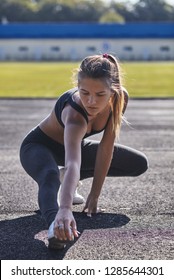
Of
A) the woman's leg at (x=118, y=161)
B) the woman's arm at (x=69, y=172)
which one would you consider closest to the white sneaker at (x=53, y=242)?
the woman's arm at (x=69, y=172)

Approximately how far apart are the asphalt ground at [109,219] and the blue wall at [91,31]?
2865 inches

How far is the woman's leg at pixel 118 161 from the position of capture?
511 cm

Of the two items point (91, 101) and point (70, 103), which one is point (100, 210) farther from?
point (91, 101)

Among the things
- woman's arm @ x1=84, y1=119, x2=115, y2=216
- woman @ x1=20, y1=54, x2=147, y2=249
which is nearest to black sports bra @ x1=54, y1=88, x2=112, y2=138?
woman @ x1=20, y1=54, x2=147, y2=249

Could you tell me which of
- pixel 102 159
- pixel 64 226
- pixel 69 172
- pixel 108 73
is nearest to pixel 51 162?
pixel 102 159

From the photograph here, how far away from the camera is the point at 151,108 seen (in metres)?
16.0

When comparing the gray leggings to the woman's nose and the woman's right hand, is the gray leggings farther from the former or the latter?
the woman's nose

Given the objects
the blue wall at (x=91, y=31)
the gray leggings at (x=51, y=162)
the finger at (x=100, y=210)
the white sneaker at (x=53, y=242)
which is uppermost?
the gray leggings at (x=51, y=162)

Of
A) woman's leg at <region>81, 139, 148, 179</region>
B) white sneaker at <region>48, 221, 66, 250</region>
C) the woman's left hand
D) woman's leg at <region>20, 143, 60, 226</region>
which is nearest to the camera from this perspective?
white sneaker at <region>48, 221, 66, 250</region>

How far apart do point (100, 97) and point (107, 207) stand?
1571 millimetres

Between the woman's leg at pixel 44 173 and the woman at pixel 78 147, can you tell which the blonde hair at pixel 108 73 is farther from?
the woman's leg at pixel 44 173

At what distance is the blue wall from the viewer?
263 feet

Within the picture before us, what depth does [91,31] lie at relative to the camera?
81.2 meters

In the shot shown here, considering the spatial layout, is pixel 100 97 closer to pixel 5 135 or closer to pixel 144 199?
pixel 144 199
